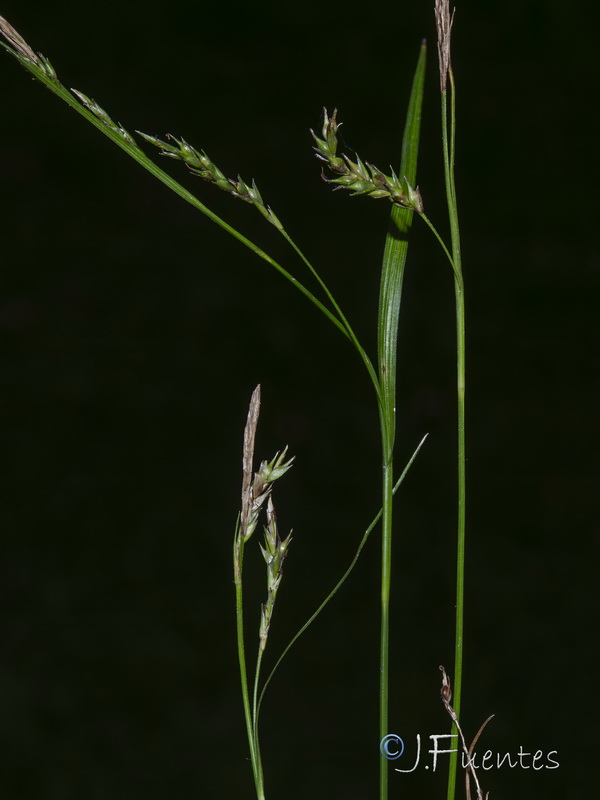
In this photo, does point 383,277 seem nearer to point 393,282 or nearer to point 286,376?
point 393,282

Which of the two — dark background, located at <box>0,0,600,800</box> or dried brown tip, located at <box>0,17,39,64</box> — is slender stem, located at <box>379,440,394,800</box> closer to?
dried brown tip, located at <box>0,17,39,64</box>

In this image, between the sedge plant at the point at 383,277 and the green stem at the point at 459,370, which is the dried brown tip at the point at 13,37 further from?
the green stem at the point at 459,370

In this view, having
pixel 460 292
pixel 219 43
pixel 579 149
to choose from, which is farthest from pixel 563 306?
pixel 460 292

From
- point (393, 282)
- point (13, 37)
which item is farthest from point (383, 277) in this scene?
point (13, 37)

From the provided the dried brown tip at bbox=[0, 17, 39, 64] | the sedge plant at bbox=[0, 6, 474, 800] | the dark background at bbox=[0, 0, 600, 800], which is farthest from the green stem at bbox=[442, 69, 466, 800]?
the dark background at bbox=[0, 0, 600, 800]

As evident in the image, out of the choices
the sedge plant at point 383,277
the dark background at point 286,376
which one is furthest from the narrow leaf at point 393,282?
the dark background at point 286,376

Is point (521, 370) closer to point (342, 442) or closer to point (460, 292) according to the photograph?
point (342, 442)
